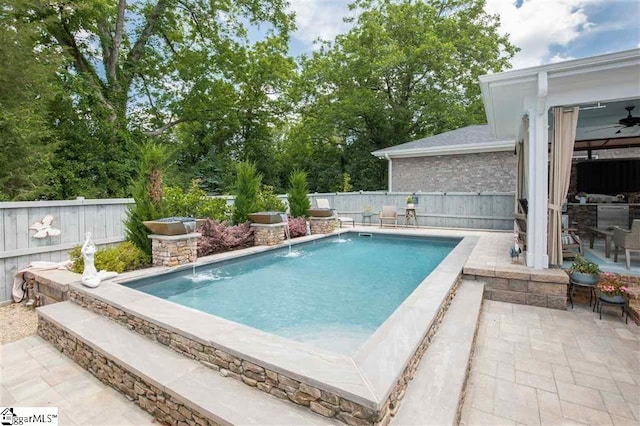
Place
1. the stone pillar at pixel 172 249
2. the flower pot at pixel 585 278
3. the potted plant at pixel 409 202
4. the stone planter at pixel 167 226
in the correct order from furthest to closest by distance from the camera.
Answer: the potted plant at pixel 409 202 < the stone pillar at pixel 172 249 < the stone planter at pixel 167 226 < the flower pot at pixel 585 278

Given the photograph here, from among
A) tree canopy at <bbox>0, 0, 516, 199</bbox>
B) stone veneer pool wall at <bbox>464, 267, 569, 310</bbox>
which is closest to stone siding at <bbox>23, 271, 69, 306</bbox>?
tree canopy at <bbox>0, 0, 516, 199</bbox>

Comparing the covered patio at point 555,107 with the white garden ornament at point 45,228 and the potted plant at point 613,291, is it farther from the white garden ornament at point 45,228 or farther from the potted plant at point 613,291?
the white garden ornament at point 45,228

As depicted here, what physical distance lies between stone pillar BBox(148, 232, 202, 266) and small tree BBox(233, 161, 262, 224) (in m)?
2.46

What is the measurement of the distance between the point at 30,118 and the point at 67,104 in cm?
250

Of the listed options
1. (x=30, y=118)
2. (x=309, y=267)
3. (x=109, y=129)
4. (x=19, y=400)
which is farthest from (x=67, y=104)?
(x=19, y=400)

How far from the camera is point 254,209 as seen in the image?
8.66m

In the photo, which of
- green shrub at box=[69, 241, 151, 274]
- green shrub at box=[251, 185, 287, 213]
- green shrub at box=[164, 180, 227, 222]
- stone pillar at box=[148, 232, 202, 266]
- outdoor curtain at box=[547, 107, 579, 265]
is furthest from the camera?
green shrub at box=[251, 185, 287, 213]

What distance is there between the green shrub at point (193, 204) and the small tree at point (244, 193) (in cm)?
38

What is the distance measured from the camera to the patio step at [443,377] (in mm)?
2033

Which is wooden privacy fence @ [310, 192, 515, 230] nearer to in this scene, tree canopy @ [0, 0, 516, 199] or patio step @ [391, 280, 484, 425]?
tree canopy @ [0, 0, 516, 199]

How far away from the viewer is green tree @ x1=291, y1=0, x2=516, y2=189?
1794 cm

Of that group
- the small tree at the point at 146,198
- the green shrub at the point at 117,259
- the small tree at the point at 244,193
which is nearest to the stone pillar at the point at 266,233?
the small tree at the point at 244,193

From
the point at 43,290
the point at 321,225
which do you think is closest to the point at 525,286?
the point at 321,225

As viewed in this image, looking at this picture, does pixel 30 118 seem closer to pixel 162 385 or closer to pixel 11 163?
pixel 11 163
